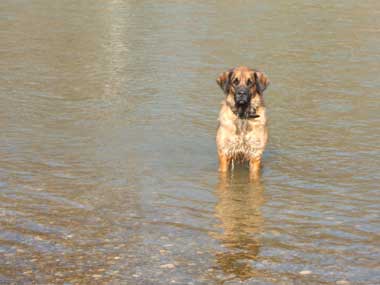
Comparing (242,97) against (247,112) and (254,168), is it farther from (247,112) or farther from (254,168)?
(254,168)

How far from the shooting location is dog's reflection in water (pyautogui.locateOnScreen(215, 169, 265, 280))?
7.08m

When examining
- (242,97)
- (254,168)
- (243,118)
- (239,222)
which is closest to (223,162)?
(254,168)

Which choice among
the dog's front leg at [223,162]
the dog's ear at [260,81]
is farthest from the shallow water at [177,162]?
the dog's ear at [260,81]

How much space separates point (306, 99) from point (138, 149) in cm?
402

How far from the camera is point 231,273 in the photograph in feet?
22.5

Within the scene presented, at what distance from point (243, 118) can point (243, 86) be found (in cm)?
38

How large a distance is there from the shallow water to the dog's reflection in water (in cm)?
2

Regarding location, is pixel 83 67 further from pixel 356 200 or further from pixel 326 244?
pixel 326 244

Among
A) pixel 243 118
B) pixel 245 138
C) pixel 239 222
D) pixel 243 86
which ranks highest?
pixel 243 86

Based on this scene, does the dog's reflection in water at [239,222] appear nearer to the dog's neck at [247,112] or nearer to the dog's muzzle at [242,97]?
the dog's neck at [247,112]

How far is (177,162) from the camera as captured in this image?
35.6 feet

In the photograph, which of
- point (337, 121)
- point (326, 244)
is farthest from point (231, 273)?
point (337, 121)

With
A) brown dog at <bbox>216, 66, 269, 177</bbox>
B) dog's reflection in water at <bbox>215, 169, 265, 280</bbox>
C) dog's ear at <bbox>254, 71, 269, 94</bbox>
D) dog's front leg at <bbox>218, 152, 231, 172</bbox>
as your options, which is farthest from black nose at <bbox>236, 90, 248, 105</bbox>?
dog's reflection in water at <bbox>215, 169, 265, 280</bbox>

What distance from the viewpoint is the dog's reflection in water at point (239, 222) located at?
7078 mm
